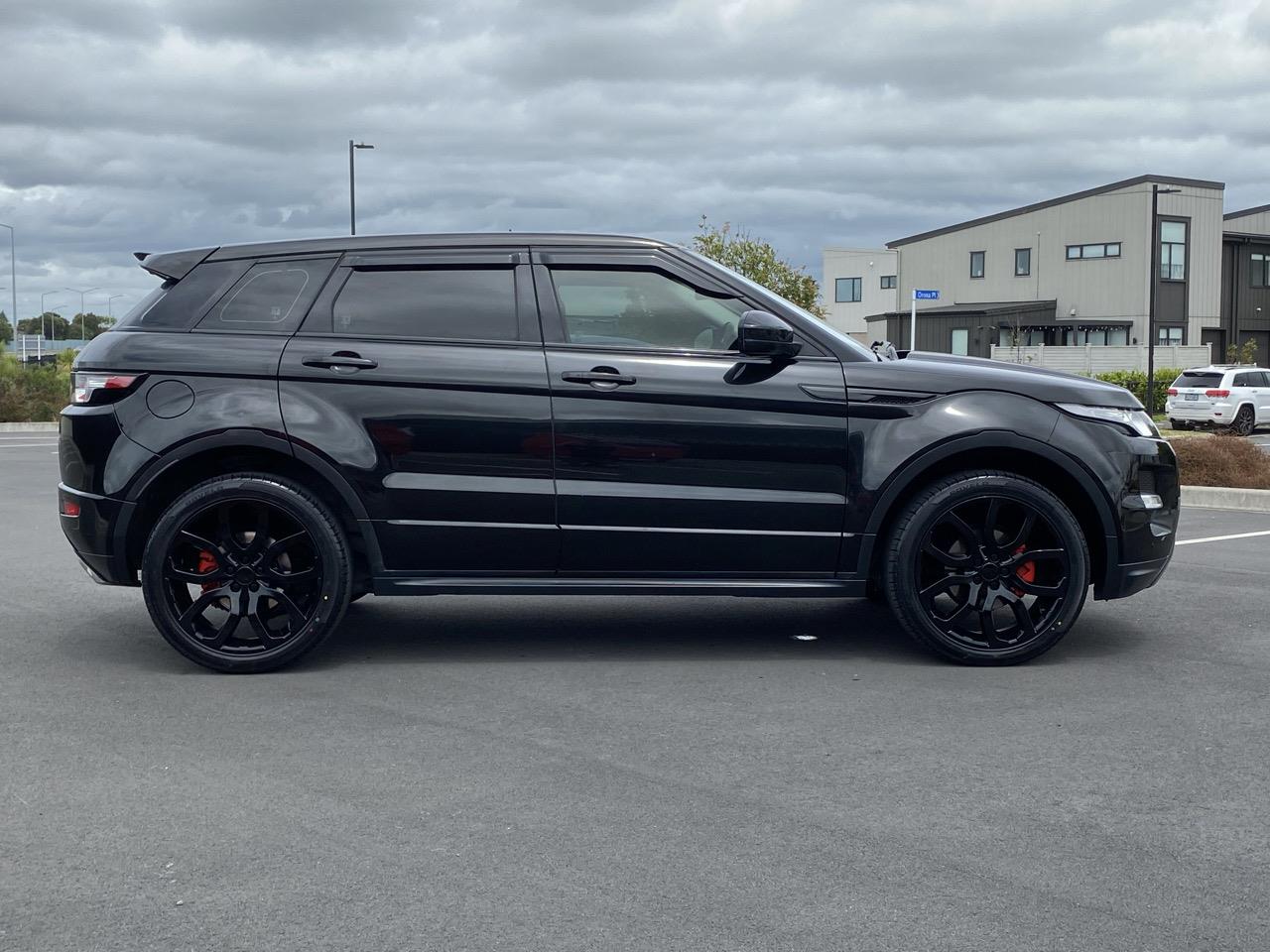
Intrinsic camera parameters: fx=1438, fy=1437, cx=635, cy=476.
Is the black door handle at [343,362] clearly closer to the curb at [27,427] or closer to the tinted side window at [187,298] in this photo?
the tinted side window at [187,298]

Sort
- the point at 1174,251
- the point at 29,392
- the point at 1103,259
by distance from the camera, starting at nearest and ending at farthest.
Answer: the point at 29,392 → the point at 1174,251 → the point at 1103,259

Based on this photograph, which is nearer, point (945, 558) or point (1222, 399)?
point (945, 558)

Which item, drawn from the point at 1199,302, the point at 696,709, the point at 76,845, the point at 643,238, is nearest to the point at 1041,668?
the point at 696,709

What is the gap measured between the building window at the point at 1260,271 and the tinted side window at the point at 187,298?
6138 centimetres

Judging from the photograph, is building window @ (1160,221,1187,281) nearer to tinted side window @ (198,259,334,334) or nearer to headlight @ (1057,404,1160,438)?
headlight @ (1057,404,1160,438)

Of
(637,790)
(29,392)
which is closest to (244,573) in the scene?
(637,790)

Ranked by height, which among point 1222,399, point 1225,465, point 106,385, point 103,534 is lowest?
point 1225,465

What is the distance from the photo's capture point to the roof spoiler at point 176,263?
6.42 meters

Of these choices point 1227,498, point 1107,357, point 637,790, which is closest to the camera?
point 637,790

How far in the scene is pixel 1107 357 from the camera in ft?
164

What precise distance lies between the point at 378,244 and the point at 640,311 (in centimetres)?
121

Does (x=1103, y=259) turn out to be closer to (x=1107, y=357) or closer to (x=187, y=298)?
(x=1107, y=357)

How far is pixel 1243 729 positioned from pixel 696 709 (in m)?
2.00

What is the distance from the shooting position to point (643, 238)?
6438mm
